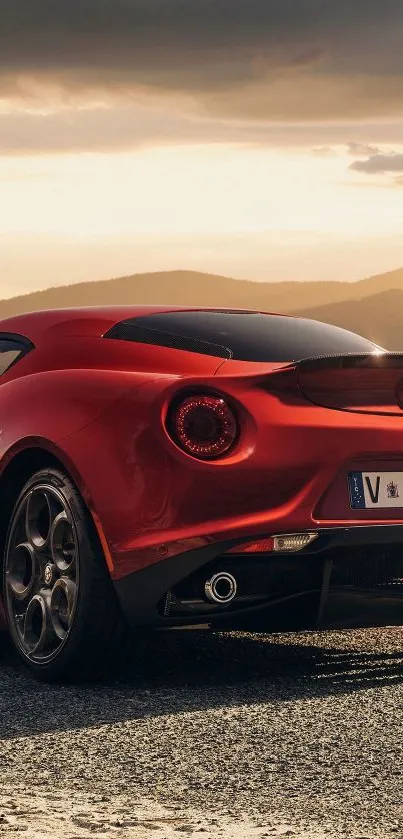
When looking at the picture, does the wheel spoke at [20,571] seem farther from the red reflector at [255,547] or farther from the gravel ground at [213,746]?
the red reflector at [255,547]

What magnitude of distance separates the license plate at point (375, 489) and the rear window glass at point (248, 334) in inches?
24.8

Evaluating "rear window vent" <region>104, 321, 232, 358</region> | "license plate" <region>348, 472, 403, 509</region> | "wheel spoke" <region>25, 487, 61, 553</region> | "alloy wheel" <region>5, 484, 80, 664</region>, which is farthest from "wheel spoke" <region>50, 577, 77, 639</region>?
"license plate" <region>348, 472, 403, 509</region>

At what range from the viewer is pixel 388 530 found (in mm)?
5641

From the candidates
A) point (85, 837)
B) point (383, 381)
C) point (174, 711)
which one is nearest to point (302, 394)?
point (383, 381)

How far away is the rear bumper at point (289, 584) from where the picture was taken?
552 cm

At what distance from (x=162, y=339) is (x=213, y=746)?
1952 millimetres

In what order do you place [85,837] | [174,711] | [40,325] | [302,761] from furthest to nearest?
1. [40,325]
2. [174,711]
3. [302,761]
4. [85,837]

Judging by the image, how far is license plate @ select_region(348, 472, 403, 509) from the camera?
18.5 feet

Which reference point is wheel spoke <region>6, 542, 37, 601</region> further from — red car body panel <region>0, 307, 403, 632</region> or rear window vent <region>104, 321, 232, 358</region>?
rear window vent <region>104, 321, 232, 358</region>

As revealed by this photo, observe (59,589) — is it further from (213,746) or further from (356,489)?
(213,746)

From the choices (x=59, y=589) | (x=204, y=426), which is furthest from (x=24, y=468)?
(x=204, y=426)

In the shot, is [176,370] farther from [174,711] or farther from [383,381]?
[174,711]

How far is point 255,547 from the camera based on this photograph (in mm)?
5500

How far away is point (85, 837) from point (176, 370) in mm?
2511
